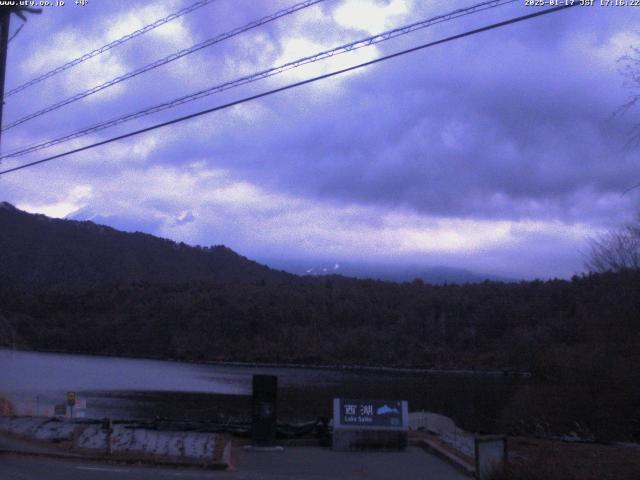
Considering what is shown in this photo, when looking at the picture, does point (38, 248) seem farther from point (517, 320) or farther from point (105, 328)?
point (517, 320)

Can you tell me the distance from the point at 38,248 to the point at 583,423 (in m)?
145

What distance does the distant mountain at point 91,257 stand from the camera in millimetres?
150250

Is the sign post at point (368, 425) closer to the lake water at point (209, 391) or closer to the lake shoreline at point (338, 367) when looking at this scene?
the lake water at point (209, 391)

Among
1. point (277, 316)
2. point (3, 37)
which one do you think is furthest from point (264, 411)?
point (277, 316)

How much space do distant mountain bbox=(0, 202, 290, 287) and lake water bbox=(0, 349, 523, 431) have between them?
59979mm

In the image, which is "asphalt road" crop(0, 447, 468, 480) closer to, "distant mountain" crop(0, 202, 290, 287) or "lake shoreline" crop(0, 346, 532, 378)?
"lake shoreline" crop(0, 346, 532, 378)

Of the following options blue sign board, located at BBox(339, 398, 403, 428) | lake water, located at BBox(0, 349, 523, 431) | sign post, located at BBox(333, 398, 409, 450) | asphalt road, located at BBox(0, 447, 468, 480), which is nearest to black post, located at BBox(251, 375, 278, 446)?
asphalt road, located at BBox(0, 447, 468, 480)

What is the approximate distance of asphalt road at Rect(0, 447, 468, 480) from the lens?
14.2 meters

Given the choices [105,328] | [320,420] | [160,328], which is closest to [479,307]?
[160,328]

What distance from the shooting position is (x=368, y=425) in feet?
59.9

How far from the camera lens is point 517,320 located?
86812mm

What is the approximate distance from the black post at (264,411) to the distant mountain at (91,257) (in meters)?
119

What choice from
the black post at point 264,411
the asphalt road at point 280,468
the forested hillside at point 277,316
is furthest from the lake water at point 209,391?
the asphalt road at point 280,468

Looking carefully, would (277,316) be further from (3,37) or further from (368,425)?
(3,37)
